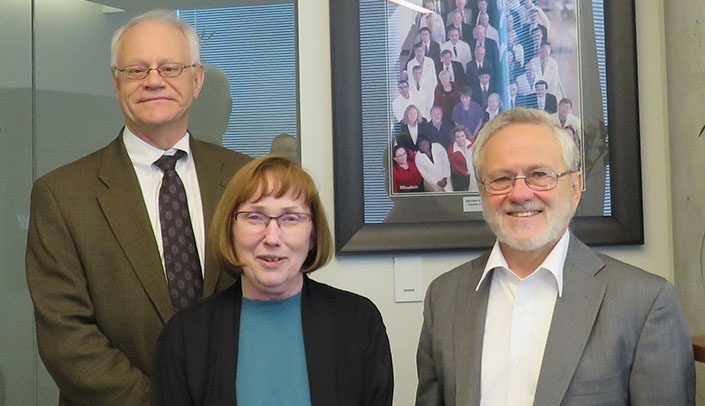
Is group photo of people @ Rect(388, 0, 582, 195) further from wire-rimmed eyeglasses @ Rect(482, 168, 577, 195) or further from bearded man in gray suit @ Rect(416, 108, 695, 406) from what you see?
wire-rimmed eyeglasses @ Rect(482, 168, 577, 195)

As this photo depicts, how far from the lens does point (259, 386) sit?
69.2 inches

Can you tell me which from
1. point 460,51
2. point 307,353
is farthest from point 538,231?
point 460,51

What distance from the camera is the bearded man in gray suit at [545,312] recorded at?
5.70 ft

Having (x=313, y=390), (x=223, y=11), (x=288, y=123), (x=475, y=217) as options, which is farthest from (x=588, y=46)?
(x=313, y=390)

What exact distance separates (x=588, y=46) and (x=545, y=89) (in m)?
0.21

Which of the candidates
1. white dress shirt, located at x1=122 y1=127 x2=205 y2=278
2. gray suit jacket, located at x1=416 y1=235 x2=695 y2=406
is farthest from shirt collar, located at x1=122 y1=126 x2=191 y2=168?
gray suit jacket, located at x1=416 y1=235 x2=695 y2=406

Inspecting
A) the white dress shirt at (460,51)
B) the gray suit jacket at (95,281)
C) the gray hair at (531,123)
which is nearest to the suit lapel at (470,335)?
the gray hair at (531,123)

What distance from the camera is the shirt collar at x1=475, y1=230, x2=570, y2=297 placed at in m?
1.84

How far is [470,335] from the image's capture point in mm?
1874

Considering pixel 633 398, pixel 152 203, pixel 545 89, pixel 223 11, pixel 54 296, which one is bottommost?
pixel 633 398

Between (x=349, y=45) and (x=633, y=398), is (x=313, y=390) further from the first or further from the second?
(x=349, y=45)

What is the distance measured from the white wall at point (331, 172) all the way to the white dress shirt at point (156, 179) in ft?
2.42

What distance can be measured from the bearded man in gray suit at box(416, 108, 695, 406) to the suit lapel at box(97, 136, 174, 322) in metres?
0.66

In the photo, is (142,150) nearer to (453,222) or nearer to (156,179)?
(156,179)
